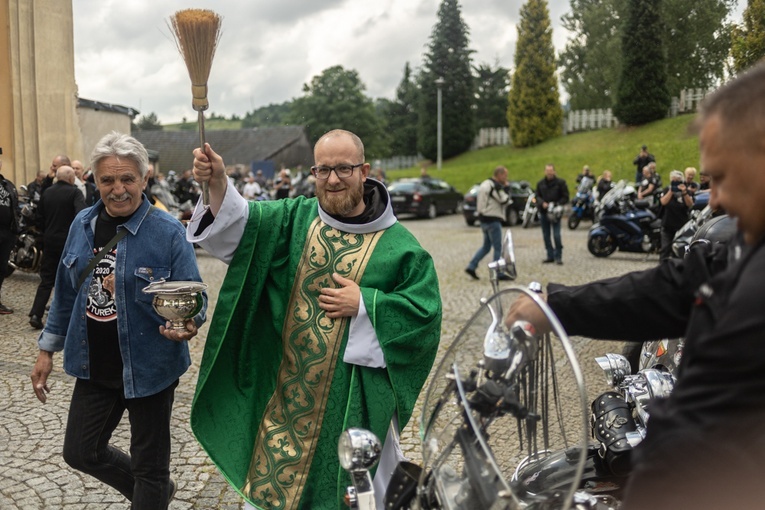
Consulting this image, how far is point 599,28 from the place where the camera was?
152ft

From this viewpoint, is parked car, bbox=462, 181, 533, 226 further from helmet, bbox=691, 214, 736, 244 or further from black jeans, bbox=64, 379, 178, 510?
black jeans, bbox=64, 379, 178, 510

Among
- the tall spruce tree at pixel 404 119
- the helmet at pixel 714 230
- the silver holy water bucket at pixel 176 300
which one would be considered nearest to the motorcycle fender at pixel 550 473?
the silver holy water bucket at pixel 176 300

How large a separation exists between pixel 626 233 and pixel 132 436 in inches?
522

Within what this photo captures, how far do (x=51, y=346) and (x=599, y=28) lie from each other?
1874 inches

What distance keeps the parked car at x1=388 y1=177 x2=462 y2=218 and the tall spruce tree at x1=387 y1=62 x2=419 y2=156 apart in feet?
116

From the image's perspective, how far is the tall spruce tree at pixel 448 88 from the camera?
48.8 m

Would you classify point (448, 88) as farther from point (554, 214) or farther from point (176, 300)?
point (176, 300)

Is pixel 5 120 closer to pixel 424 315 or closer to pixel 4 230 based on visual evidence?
pixel 4 230

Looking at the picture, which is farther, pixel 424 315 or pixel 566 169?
pixel 566 169

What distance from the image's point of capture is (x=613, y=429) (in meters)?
3.12

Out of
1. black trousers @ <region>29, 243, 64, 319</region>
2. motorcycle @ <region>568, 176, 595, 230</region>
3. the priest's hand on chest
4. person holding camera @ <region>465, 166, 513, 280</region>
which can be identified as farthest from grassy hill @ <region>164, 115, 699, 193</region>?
the priest's hand on chest

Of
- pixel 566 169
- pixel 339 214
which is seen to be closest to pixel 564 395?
pixel 339 214

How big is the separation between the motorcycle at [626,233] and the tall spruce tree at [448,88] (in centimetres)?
3355

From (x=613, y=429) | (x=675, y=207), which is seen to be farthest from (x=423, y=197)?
(x=613, y=429)
